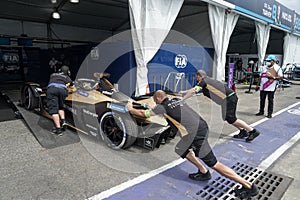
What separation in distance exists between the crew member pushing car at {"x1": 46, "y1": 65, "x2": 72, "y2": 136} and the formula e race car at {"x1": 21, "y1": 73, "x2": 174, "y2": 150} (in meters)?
0.13

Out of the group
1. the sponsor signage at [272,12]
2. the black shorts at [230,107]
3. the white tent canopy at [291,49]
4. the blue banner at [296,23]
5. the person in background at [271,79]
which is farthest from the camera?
the blue banner at [296,23]

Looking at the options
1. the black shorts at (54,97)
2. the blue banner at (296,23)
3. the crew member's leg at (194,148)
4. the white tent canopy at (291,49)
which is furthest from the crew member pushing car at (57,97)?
the blue banner at (296,23)

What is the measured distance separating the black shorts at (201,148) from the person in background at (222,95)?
1.23 m

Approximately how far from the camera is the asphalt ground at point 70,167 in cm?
241

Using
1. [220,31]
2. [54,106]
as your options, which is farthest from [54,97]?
[220,31]

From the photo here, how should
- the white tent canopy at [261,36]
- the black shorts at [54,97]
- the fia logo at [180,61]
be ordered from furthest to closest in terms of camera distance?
the white tent canopy at [261,36] → the fia logo at [180,61] → the black shorts at [54,97]

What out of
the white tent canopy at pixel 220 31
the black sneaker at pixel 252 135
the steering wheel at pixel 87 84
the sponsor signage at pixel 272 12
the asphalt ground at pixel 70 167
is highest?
the sponsor signage at pixel 272 12

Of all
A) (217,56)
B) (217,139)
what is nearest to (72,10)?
(217,56)

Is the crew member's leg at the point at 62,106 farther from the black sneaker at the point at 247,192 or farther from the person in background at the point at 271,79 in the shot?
the person in background at the point at 271,79

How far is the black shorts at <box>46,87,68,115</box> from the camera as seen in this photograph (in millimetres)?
4027

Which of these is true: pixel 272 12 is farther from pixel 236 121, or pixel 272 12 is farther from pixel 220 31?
pixel 236 121

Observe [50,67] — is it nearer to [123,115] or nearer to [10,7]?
[10,7]

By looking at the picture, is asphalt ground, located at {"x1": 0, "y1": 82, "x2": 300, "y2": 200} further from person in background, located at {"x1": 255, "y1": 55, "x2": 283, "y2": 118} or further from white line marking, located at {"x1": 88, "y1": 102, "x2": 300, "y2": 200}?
person in background, located at {"x1": 255, "y1": 55, "x2": 283, "y2": 118}

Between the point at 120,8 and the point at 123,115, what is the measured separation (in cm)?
1046
